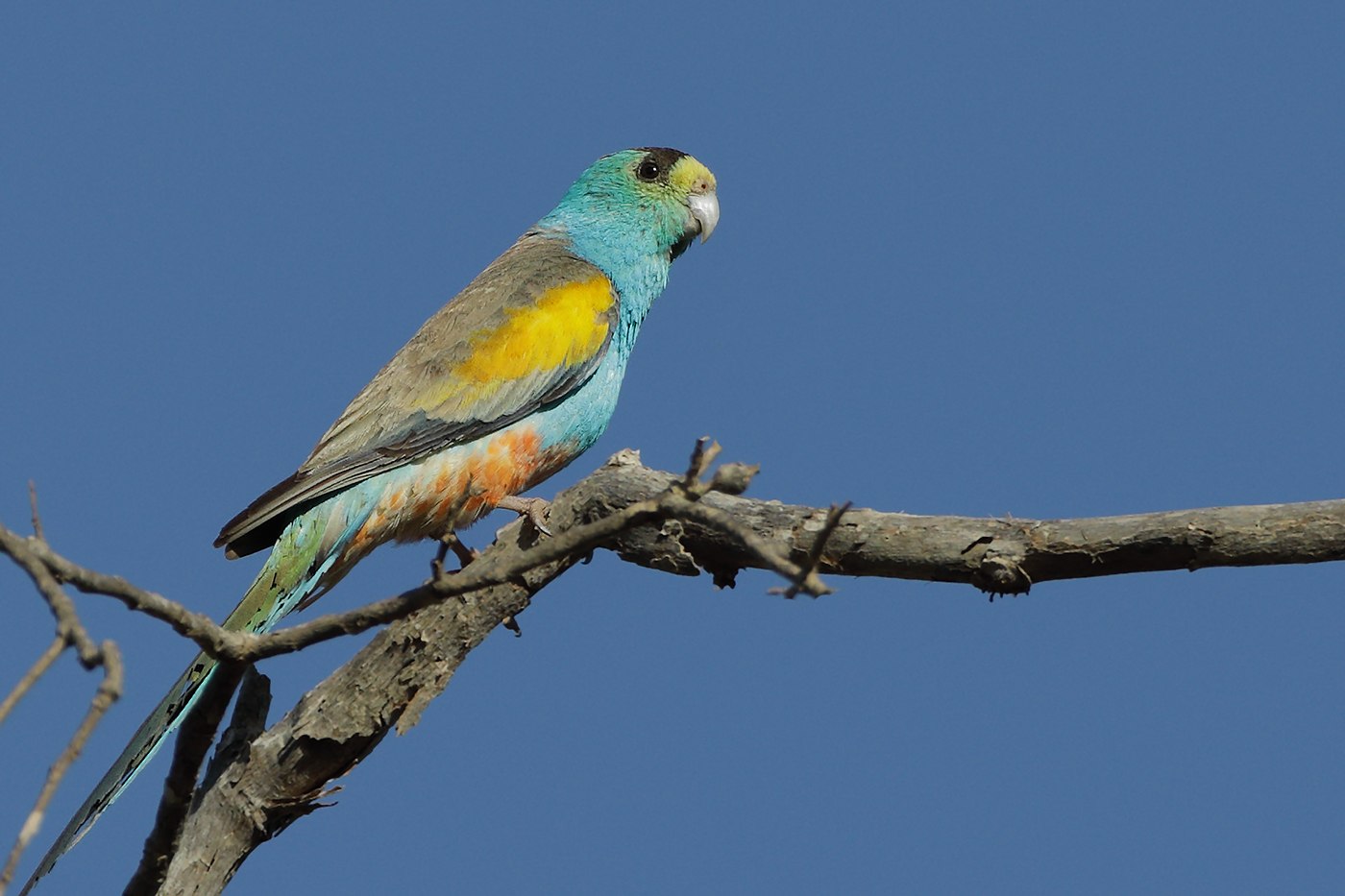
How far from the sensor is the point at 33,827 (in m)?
2.82

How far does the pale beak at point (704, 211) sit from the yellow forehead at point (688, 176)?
6cm

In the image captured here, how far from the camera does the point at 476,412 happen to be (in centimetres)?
782

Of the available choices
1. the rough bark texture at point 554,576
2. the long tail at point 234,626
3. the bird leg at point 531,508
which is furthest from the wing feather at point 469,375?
the rough bark texture at point 554,576

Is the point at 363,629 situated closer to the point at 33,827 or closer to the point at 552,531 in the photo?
the point at 33,827

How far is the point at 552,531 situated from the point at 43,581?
→ 3513 millimetres

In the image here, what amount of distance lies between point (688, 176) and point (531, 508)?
3370 millimetres

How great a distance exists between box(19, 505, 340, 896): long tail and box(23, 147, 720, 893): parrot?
0.01 meters

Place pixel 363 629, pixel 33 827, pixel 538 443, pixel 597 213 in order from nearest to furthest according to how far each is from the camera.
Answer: pixel 33 827, pixel 363 629, pixel 538 443, pixel 597 213

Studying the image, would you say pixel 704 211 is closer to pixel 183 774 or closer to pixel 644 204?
pixel 644 204

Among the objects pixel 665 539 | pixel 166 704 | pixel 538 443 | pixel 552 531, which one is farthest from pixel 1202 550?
pixel 166 704

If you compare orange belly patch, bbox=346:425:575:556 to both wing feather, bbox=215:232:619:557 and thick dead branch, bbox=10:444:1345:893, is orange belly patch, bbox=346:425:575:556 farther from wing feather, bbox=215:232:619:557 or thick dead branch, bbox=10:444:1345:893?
thick dead branch, bbox=10:444:1345:893

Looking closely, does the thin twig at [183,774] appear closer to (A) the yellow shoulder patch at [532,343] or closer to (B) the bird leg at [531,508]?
(B) the bird leg at [531,508]

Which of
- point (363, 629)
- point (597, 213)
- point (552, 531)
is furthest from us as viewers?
point (597, 213)

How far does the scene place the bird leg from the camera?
680 cm
